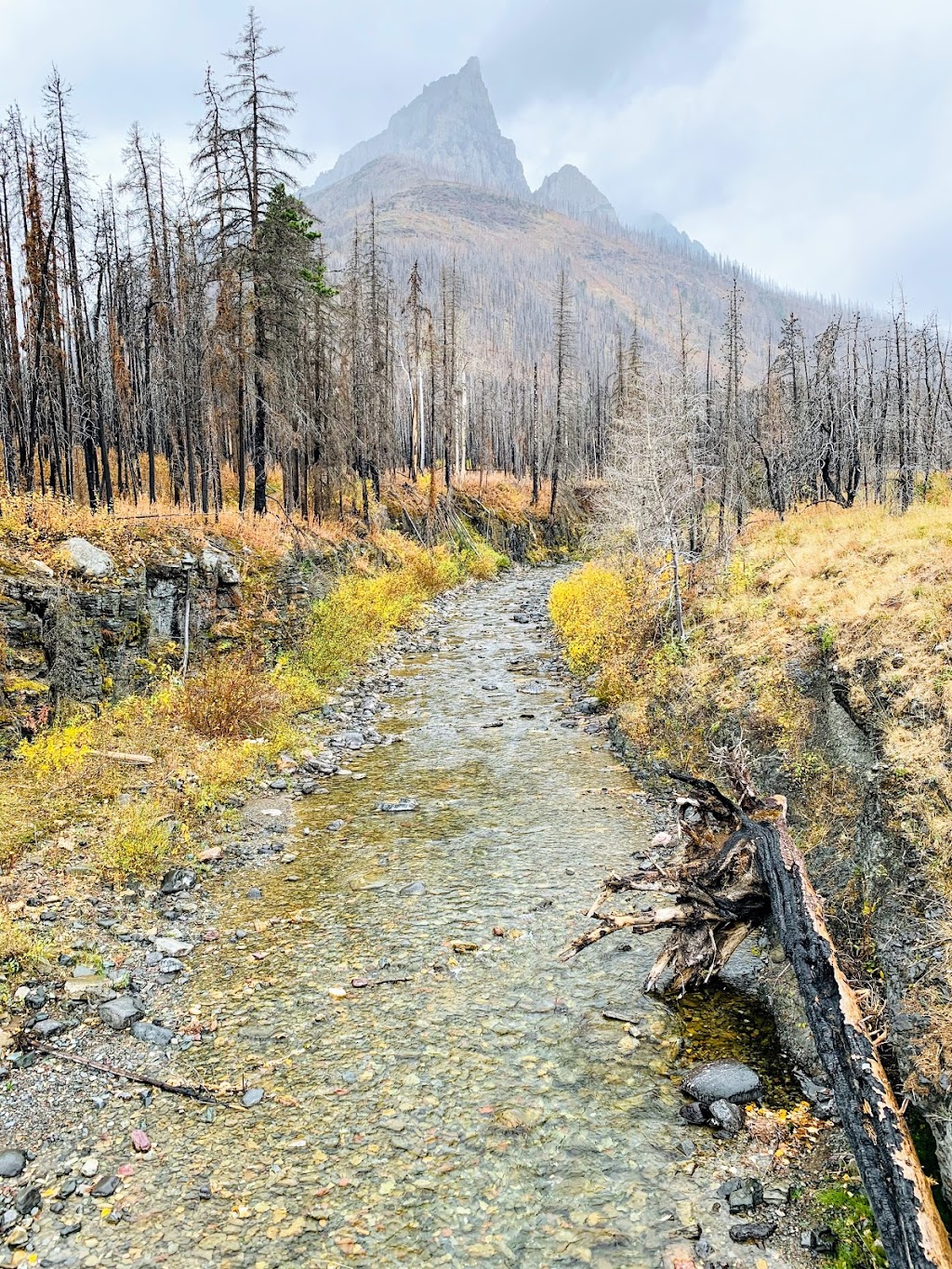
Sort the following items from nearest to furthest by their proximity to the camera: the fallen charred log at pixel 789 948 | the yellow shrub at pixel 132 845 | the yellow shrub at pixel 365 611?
1. the fallen charred log at pixel 789 948
2. the yellow shrub at pixel 132 845
3. the yellow shrub at pixel 365 611

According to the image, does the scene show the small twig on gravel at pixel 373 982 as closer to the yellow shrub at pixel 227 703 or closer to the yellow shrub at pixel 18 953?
the yellow shrub at pixel 18 953

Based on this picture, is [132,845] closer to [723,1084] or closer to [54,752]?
[54,752]

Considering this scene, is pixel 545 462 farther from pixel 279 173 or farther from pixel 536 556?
pixel 279 173

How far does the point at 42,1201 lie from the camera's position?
4949 mm

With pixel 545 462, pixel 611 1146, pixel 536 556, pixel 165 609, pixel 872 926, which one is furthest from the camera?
pixel 545 462

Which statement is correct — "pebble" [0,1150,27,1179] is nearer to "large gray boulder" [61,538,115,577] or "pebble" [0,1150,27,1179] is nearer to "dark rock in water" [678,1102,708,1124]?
"dark rock in water" [678,1102,708,1124]

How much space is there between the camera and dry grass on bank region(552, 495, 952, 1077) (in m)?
7.01

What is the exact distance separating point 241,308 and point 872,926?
73.3ft

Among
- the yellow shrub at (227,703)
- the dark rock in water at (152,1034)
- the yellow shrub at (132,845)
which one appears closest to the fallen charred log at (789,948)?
the dark rock in water at (152,1034)

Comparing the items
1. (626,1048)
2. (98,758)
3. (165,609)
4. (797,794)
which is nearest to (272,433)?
(165,609)

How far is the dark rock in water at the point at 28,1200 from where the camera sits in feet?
15.9

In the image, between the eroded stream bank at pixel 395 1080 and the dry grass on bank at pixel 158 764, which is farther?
the dry grass on bank at pixel 158 764

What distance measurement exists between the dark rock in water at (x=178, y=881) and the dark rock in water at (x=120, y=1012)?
2.18 m

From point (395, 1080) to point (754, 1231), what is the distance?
3.03m
